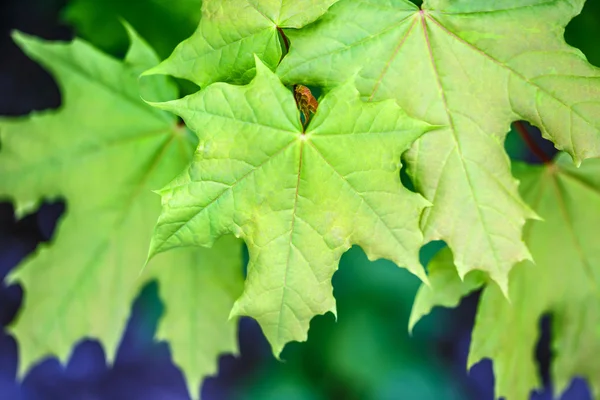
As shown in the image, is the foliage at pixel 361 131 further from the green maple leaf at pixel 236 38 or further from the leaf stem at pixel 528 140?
the leaf stem at pixel 528 140

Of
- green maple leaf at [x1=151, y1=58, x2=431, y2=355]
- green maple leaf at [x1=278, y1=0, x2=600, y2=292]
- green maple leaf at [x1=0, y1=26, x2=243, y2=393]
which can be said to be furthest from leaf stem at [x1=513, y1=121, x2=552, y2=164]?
green maple leaf at [x1=0, y1=26, x2=243, y2=393]

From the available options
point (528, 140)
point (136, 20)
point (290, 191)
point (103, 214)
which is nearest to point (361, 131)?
point (290, 191)

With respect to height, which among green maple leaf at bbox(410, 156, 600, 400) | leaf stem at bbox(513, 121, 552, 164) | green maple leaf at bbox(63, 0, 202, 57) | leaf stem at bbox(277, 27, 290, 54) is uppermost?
leaf stem at bbox(277, 27, 290, 54)

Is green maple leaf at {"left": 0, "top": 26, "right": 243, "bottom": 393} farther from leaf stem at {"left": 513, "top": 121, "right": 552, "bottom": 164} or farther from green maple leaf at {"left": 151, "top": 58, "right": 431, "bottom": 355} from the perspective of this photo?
leaf stem at {"left": 513, "top": 121, "right": 552, "bottom": 164}

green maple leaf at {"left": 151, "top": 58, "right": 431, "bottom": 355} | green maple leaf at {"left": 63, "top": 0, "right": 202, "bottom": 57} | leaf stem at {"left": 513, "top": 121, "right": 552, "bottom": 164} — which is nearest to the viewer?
green maple leaf at {"left": 151, "top": 58, "right": 431, "bottom": 355}

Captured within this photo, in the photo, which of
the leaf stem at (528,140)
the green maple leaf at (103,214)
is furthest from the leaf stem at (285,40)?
the leaf stem at (528,140)

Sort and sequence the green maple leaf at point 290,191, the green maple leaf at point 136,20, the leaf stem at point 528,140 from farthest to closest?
the green maple leaf at point 136,20
the leaf stem at point 528,140
the green maple leaf at point 290,191

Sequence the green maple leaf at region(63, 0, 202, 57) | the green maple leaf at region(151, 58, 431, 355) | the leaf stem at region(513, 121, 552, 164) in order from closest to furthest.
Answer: the green maple leaf at region(151, 58, 431, 355)
the leaf stem at region(513, 121, 552, 164)
the green maple leaf at region(63, 0, 202, 57)

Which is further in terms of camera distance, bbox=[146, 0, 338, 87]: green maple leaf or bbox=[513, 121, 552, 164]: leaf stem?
bbox=[513, 121, 552, 164]: leaf stem

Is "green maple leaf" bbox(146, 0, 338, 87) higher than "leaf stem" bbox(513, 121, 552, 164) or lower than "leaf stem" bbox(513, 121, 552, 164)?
higher
